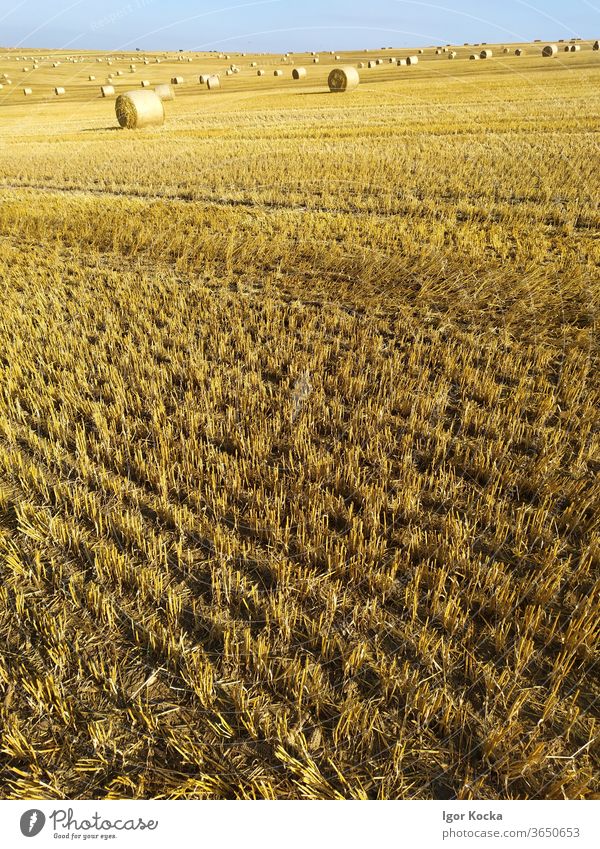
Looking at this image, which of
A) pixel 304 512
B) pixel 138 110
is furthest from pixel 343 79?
pixel 304 512

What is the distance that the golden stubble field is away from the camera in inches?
102

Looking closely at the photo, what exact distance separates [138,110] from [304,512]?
110 feet

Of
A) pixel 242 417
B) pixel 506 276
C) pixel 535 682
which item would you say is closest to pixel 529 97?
pixel 506 276

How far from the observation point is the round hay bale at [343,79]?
39.8m

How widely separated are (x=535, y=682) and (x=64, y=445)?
14.5ft

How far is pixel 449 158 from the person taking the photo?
57.2 feet

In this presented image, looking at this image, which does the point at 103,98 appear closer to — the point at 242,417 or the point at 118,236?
the point at 118,236
